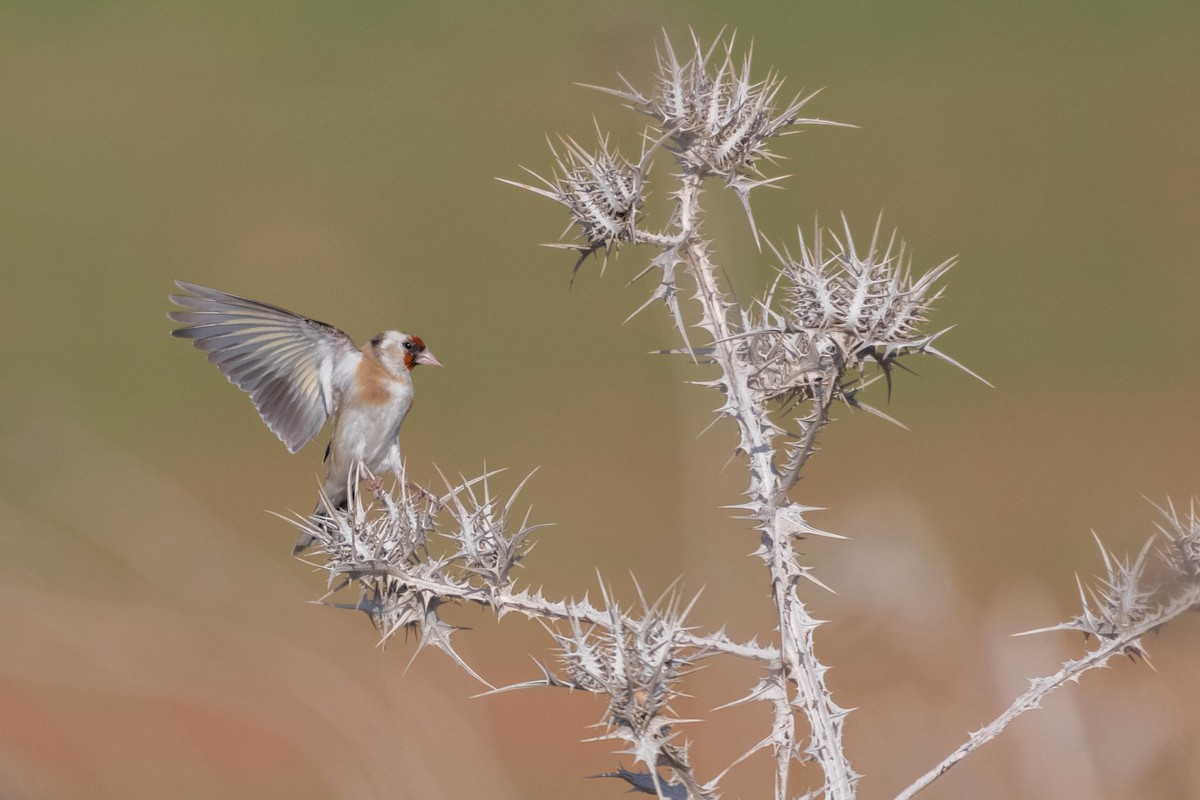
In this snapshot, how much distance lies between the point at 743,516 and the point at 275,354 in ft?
11.3

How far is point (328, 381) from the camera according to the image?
19.2ft

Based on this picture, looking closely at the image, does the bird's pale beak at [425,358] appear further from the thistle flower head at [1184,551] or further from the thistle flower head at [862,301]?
the thistle flower head at [1184,551]

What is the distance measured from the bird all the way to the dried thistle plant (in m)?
2.64

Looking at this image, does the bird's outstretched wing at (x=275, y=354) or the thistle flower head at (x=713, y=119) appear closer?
the thistle flower head at (x=713, y=119)

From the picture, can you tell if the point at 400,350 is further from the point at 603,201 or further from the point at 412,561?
the point at 603,201

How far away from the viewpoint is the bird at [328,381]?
543cm

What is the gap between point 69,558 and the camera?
11.5m

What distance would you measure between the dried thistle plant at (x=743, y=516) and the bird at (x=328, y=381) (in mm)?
2637

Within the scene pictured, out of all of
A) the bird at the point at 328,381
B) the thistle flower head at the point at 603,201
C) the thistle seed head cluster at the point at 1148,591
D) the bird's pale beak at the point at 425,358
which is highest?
the bird's pale beak at the point at 425,358

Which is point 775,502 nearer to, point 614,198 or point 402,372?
point 614,198

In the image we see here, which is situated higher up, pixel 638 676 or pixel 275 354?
pixel 275 354

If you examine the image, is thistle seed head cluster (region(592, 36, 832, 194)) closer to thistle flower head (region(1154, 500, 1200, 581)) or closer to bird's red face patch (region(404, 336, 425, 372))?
thistle flower head (region(1154, 500, 1200, 581))

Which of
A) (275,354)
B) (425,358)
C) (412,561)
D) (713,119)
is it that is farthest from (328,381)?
(713,119)

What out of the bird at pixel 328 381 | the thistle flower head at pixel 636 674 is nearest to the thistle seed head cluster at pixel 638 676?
the thistle flower head at pixel 636 674
